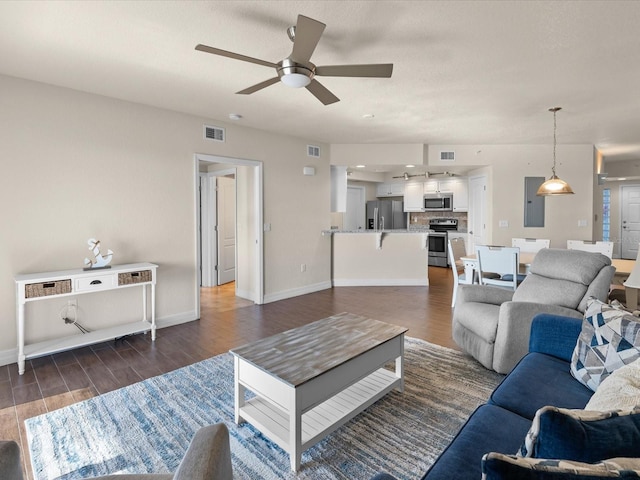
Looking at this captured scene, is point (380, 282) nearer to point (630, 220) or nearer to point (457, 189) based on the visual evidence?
point (457, 189)

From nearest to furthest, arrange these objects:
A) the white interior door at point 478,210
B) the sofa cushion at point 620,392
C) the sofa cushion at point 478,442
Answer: the sofa cushion at point 620,392 → the sofa cushion at point 478,442 → the white interior door at point 478,210

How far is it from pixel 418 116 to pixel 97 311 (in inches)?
173

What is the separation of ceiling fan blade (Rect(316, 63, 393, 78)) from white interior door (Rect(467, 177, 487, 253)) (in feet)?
17.4

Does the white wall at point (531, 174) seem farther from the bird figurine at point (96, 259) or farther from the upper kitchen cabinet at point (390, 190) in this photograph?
the bird figurine at point (96, 259)

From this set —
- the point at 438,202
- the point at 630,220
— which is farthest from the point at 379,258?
the point at 630,220

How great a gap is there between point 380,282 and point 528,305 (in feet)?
13.1

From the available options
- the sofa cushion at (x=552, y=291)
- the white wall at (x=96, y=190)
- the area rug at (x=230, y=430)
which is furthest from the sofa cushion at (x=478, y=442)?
the white wall at (x=96, y=190)

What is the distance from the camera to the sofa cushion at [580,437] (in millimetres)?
763

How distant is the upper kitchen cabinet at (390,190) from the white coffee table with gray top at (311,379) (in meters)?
7.41

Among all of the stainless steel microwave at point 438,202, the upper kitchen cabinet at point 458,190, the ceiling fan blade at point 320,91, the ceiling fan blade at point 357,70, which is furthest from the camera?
the stainless steel microwave at point 438,202

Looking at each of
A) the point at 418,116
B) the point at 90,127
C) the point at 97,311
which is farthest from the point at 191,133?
the point at 418,116

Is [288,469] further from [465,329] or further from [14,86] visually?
[14,86]

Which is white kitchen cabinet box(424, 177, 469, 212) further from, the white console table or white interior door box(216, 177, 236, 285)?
the white console table

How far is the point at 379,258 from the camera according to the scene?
259 inches
